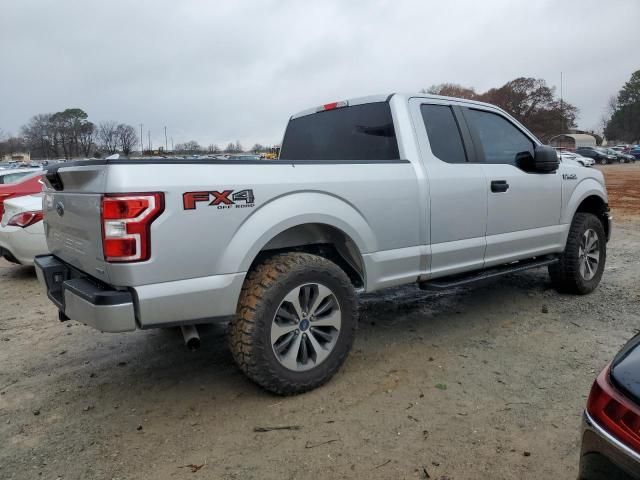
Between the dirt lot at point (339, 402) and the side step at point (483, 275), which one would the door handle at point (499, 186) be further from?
the dirt lot at point (339, 402)

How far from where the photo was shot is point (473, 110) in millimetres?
4602

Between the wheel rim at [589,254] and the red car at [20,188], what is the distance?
773cm

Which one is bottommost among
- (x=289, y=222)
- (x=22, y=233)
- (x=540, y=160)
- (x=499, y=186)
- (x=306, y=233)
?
(x=22, y=233)

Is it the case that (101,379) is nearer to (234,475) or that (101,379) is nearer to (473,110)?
(234,475)

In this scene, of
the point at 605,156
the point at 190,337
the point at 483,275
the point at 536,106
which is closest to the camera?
the point at 190,337

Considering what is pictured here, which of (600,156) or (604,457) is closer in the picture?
(604,457)

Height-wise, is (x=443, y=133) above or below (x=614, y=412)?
above

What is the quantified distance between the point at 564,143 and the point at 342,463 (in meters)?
88.0

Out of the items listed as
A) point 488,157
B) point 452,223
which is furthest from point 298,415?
point 488,157

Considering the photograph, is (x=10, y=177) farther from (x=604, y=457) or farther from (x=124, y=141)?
(x=604, y=457)

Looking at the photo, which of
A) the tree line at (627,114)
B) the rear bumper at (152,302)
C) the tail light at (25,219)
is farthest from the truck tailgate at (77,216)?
the tree line at (627,114)

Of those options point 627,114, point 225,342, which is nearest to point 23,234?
point 225,342

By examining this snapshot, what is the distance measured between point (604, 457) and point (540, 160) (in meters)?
3.59

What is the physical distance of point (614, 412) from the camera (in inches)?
60.7
